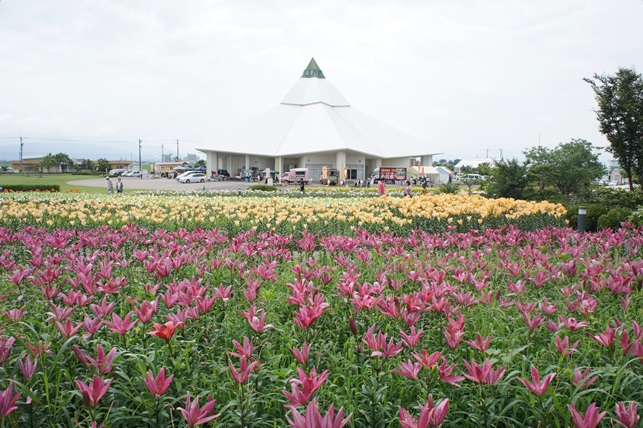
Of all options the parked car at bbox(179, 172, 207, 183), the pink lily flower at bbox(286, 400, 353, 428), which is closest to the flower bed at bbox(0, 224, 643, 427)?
the pink lily flower at bbox(286, 400, 353, 428)

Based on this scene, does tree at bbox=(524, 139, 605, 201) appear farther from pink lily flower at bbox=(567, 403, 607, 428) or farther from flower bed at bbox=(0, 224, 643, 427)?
pink lily flower at bbox=(567, 403, 607, 428)

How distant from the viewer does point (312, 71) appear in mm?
71688

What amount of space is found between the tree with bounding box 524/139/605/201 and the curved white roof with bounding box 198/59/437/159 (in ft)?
96.8

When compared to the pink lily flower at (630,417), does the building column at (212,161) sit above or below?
above

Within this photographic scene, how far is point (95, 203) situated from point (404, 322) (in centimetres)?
1132

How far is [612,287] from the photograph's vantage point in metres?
3.51

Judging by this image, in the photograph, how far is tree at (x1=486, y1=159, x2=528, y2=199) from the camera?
16.8 metres

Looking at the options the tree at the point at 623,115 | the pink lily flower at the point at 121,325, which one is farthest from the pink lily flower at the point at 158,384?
the tree at the point at 623,115

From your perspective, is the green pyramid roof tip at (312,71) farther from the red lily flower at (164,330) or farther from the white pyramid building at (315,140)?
the red lily flower at (164,330)

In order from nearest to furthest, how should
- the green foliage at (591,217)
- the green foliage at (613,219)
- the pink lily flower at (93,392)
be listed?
the pink lily flower at (93,392)
the green foliage at (613,219)
the green foliage at (591,217)

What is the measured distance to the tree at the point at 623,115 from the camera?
64.2 ft

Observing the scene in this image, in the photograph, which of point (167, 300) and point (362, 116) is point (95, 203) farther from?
point (362, 116)

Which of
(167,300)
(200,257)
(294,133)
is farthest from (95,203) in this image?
(294,133)

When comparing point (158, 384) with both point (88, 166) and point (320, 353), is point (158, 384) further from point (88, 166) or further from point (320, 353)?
point (88, 166)
